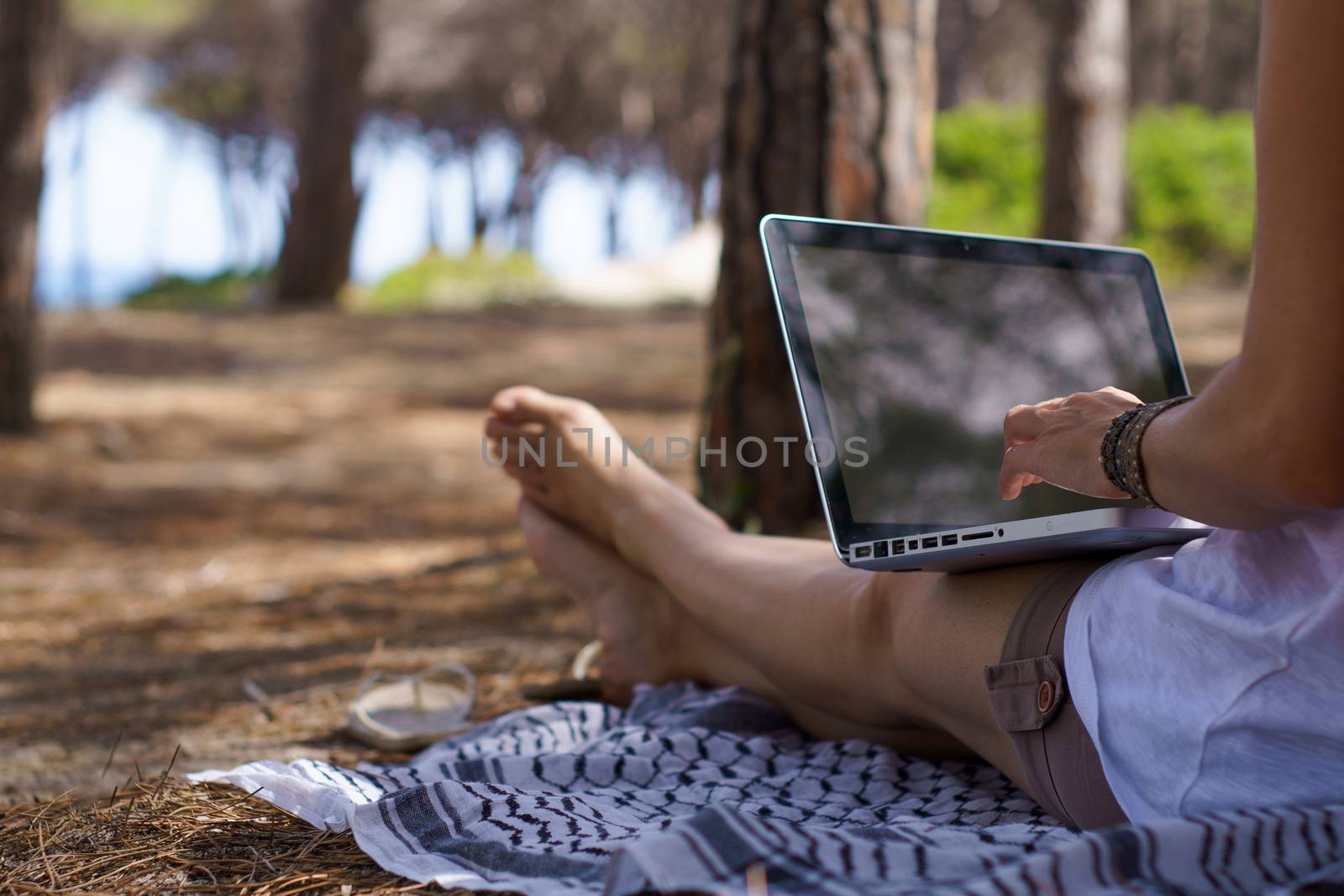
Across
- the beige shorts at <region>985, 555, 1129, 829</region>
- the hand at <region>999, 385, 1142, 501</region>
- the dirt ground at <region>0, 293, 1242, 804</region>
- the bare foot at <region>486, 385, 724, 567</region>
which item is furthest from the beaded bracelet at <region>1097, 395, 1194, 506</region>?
the dirt ground at <region>0, 293, 1242, 804</region>

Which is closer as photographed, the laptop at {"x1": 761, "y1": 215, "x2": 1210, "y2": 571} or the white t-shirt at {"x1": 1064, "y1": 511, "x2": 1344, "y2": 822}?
the white t-shirt at {"x1": 1064, "y1": 511, "x2": 1344, "y2": 822}

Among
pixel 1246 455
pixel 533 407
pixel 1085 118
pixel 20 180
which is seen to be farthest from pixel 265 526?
pixel 1085 118

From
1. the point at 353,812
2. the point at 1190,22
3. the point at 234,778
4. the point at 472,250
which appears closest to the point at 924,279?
the point at 353,812

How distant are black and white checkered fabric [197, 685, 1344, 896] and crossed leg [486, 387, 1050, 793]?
0.18 feet

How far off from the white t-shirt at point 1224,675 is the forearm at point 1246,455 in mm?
57

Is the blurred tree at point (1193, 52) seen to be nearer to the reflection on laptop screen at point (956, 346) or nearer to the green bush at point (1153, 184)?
the green bush at point (1153, 184)

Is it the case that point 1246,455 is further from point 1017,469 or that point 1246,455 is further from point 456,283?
point 456,283

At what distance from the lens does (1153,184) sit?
8.72 meters


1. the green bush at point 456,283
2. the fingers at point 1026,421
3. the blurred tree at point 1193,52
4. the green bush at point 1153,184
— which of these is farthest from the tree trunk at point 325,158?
the blurred tree at point 1193,52

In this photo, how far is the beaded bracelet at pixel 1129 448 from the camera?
93 centimetres

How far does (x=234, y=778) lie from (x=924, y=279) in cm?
97

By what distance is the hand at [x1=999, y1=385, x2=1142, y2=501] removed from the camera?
99cm

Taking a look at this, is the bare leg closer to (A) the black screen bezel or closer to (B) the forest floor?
(B) the forest floor

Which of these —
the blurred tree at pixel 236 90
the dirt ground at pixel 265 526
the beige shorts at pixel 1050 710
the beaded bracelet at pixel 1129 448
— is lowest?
the dirt ground at pixel 265 526
